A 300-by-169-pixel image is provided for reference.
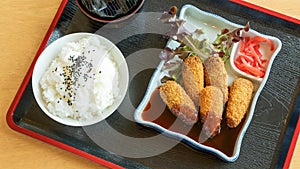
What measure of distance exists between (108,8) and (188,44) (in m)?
0.33

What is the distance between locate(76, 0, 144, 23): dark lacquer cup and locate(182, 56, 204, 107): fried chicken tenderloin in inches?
11.5

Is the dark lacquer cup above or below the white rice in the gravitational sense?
above

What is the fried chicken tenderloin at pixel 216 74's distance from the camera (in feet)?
5.71

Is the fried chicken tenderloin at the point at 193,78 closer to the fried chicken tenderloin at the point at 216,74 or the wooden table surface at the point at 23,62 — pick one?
the fried chicken tenderloin at the point at 216,74

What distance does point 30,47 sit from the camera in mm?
1862

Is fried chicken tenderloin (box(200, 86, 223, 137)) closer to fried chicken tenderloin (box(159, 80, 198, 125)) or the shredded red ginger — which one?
fried chicken tenderloin (box(159, 80, 198, 125))

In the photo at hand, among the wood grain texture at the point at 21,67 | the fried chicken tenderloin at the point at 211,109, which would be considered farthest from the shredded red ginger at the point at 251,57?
the wood grain texture at the point at 21,67

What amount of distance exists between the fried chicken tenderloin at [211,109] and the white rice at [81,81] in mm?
317

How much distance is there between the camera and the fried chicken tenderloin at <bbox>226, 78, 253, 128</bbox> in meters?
1.69

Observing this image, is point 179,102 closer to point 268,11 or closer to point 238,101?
point 238,101

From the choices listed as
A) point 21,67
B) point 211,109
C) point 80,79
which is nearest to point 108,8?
point 80,79

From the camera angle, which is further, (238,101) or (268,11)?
(268,11)

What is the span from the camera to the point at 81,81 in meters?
1.74

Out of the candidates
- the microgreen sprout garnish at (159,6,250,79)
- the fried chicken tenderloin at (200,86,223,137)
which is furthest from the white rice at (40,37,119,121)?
the fried chicken tenderloin at (200,86,223,137)
